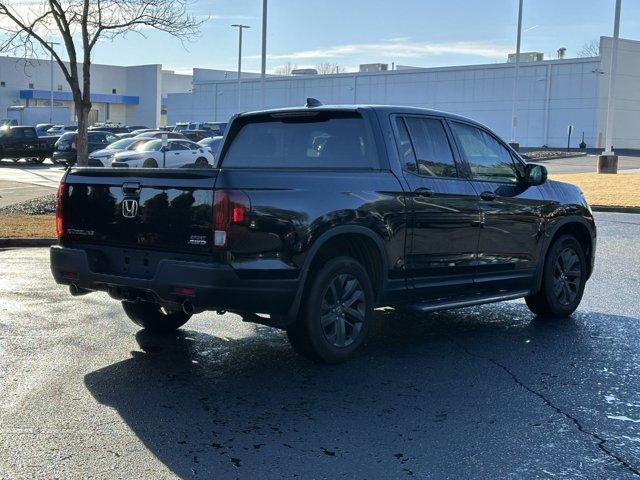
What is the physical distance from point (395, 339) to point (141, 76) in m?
106

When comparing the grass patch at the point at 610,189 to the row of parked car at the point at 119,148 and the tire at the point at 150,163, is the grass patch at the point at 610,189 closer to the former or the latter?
the row of parked car at the point at 119,148

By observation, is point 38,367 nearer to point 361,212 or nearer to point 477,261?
point 361,212

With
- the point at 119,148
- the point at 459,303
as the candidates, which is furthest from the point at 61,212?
the point at 119,148

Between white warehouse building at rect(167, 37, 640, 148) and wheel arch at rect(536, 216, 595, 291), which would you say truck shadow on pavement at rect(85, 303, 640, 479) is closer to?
wheel arch at rect(536, 216, 595, 291)

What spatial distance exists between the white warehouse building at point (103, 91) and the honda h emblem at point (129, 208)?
9238 cm

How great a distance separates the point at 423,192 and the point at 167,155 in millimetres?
24931

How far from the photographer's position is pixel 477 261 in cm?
723

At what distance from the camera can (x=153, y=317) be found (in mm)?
7180

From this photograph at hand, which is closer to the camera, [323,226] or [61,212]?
[323,226]

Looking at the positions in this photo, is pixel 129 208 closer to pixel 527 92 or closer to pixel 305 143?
pixel 305 143

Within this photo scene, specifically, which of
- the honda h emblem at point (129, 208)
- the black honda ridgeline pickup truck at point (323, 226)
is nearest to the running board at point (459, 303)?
the black honda ridgeline pickup truck at point (323, 226)

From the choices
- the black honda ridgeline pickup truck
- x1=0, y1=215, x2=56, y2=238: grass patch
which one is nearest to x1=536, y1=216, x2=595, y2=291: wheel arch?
the black honda ridgeline pickup truck

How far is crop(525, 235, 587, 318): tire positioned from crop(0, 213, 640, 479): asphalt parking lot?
17 cm

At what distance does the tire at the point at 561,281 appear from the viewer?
8.05 meters
